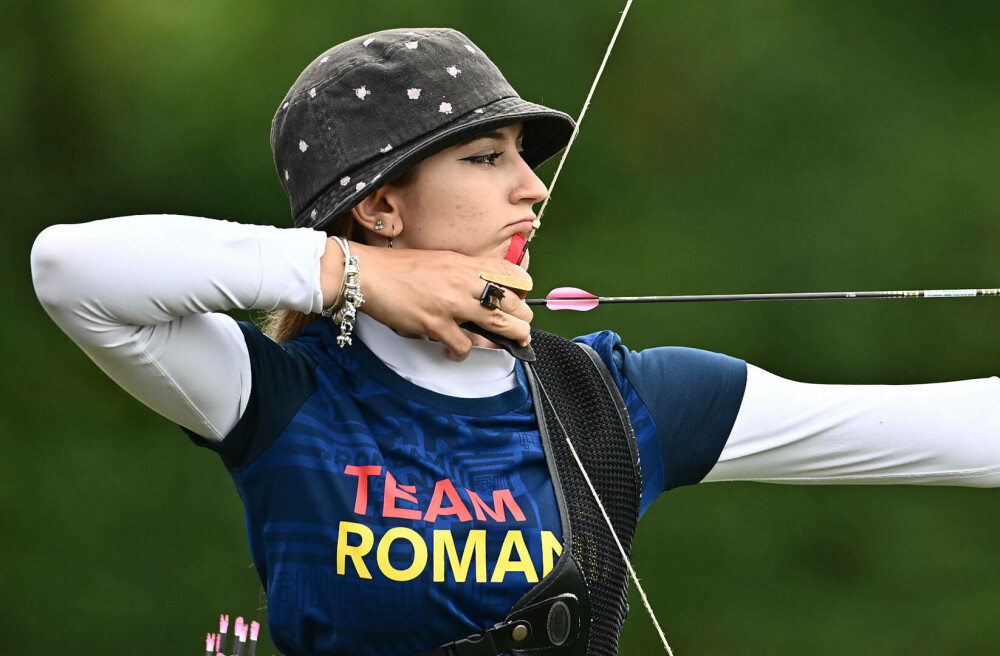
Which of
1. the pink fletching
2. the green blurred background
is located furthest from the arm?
the green blurred background

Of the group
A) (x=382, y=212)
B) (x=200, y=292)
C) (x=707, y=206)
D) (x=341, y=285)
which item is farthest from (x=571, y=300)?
(x=707, y=206)

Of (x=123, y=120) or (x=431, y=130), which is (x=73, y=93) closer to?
(x=123, y=120)

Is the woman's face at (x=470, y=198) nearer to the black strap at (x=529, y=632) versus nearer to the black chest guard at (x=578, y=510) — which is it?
the black chest guard at (x=578, y=510)

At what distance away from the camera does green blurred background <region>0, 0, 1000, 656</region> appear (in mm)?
3252

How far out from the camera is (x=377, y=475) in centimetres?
148

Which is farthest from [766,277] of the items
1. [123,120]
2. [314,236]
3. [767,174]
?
[314,236]

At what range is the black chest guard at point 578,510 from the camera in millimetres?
1469

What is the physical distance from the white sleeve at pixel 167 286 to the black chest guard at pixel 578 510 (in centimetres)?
29

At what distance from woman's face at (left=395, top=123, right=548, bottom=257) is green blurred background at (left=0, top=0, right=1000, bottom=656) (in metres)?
1.71

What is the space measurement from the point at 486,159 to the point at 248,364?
36 centimetres

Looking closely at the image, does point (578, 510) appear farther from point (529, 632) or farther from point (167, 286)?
point (167, 286)

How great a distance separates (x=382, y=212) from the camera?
1564 mm

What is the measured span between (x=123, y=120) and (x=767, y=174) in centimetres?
157

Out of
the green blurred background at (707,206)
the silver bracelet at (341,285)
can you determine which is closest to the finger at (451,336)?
the silver bracelet at (341,285)
